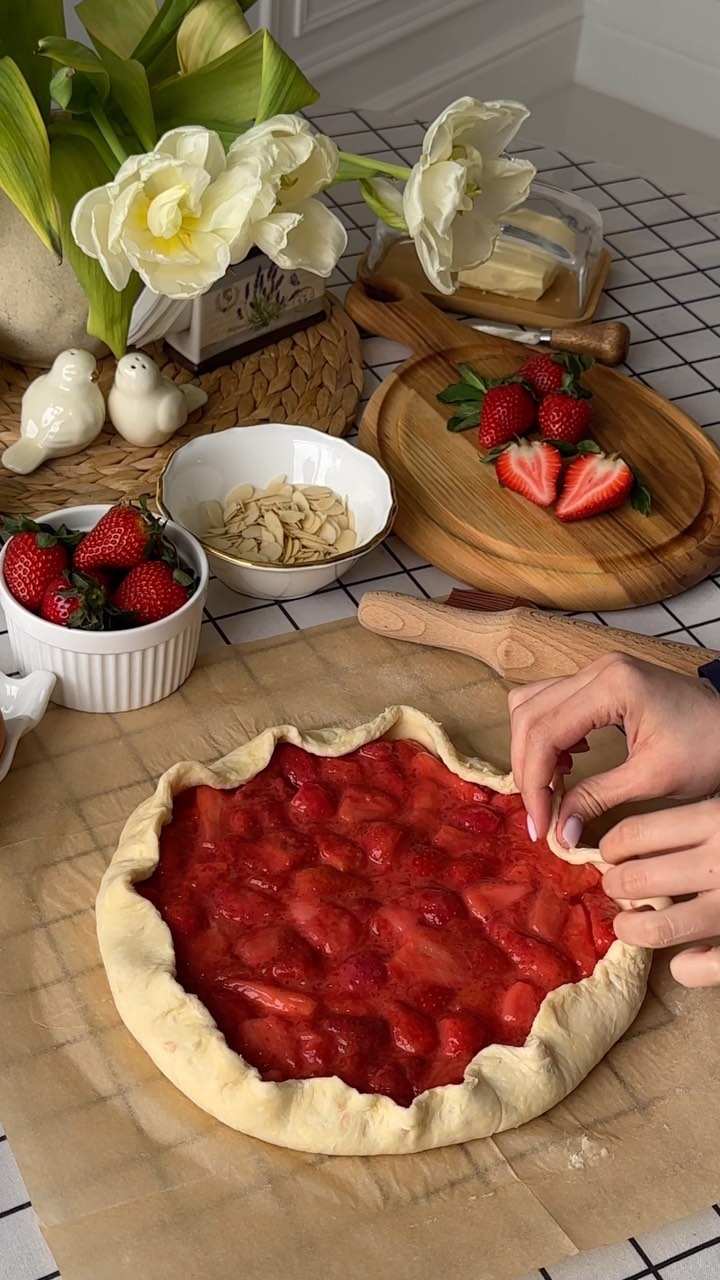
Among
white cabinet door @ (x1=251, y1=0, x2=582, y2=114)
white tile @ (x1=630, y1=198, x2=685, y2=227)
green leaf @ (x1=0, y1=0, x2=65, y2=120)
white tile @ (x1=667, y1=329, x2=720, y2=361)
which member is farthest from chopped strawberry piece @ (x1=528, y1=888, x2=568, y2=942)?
white cabinet door @ (x1=251, y1=0, x2=582, y2=114)

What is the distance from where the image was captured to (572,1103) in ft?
3.85

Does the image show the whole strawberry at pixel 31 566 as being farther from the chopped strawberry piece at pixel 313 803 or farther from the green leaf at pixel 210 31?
the green leaf at pixel 210 31

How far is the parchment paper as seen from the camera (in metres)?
1.05

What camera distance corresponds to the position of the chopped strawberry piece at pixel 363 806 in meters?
1.34

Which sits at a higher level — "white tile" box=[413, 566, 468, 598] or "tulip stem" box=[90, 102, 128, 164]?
"tulip stem" box=[90, 102, 128, 164]

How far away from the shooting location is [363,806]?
135 centimetres

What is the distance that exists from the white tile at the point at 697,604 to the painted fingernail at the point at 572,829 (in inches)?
18.7

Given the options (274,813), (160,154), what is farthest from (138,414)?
(274,813)

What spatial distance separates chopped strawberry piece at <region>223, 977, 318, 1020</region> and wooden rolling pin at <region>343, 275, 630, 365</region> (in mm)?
1067

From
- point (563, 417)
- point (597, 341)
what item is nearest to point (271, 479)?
point (563, 417)

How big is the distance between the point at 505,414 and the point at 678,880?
0.80 metres

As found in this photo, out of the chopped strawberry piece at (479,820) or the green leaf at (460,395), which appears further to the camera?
the green leaf at (460,395)

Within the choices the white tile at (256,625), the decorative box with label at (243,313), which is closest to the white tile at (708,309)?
the decorative box with label at (243,313)

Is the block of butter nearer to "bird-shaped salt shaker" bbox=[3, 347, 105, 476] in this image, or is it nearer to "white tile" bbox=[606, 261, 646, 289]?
"white tile" bbox=[606, 261, 646, 289]
